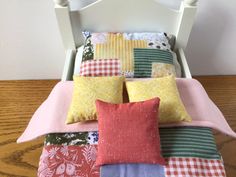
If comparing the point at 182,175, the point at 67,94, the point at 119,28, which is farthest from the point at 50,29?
the point at 182,175

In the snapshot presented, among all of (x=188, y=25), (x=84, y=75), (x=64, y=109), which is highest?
(x=188, y=25)

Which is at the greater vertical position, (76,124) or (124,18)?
(124,18)

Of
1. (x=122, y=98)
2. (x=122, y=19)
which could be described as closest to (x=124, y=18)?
(x=122, y=19)

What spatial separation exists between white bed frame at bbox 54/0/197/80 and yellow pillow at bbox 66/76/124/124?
0.26 meters

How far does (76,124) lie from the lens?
45.6 inches

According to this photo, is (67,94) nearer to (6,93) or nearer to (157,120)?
(157,120)

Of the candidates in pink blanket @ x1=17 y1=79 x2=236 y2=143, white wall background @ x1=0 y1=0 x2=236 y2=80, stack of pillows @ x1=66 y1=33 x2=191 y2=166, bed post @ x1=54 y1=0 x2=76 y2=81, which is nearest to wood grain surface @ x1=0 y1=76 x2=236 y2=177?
white wall background @ x1=0 y1=0 x2=236 y2=80

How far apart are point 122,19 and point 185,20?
345 mm

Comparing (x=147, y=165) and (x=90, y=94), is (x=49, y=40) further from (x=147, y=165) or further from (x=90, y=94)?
(x=147, y=165)

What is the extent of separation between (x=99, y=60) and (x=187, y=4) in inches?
21.4

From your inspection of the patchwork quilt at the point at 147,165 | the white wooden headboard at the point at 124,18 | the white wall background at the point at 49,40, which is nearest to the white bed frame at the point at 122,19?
the white wooden headboard at the point at 124,18

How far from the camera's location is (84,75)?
1321 millimetres

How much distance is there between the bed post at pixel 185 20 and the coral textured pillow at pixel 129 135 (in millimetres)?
605

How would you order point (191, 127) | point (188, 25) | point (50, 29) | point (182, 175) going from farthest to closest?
point (50, 29) → point (188, 25) → point (191, 127) → point (182, 175)
